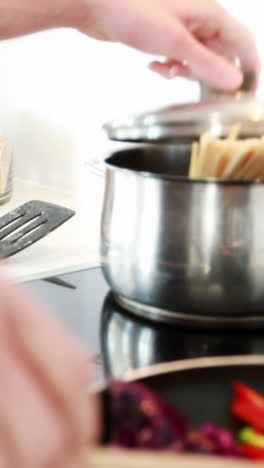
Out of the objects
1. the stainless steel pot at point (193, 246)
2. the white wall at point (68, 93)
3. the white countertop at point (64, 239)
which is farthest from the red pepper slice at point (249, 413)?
the white wall at point (68, 93)

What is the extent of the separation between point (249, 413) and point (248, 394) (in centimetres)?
2

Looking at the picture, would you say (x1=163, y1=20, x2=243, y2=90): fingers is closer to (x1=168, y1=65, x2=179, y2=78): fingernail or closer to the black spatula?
(x1=168, y1=65, x2=179, y2=78): fingernail

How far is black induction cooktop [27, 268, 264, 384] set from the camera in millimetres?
601

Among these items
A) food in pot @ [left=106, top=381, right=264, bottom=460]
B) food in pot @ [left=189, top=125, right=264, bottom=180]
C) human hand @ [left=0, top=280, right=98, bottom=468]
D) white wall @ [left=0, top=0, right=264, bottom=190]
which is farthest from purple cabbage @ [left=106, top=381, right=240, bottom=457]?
white wall @ [left=0, top=0, right=264, bottom=190]

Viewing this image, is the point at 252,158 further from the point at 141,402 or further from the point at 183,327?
the point at 141,402

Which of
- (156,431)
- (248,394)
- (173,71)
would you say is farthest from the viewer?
(173,71)

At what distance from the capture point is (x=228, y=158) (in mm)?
651

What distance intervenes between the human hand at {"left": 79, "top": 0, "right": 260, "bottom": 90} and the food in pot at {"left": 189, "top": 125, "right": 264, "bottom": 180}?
0.23 ft

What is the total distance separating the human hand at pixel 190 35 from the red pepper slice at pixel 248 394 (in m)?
0.30

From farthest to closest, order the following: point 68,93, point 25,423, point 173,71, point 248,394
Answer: point 68,93, point 173,71, point 248,394, point 25,423

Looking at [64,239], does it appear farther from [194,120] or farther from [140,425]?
[140,425]

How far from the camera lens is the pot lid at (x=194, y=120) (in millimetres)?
652

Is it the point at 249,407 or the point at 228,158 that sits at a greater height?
the point at 228,158

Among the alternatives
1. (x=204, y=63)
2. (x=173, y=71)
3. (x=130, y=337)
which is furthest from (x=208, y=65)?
(x=130, y=337)
